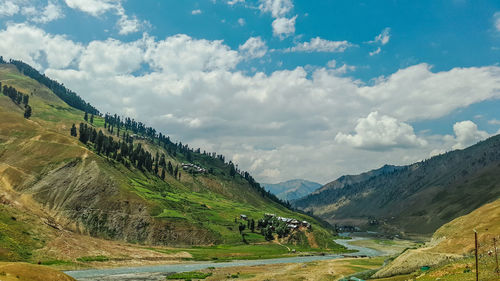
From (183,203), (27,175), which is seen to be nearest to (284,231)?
(183,203)

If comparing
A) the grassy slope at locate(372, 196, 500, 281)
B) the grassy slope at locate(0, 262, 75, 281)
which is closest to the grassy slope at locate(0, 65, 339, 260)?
the grassy slope at locate(0, 262, 75, 281)

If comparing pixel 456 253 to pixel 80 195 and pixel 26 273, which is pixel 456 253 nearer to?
pixel 26 273

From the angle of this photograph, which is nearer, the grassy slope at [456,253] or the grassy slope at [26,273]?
the grassy slope at [26,273]

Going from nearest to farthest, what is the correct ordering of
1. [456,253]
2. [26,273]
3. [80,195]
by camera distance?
[26,273], [456,253], [80,195]

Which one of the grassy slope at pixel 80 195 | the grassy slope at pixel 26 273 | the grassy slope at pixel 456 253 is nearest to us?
the grassy slope at pixel 26 273

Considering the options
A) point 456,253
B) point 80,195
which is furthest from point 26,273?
point 80,195

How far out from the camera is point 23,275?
38.4 metres

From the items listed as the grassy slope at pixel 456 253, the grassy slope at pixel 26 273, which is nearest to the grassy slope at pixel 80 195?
the grassy slope at pixel 26 273

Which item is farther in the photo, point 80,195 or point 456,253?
point 80,195

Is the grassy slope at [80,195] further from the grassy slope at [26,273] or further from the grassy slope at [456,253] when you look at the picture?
the grassy slope at [456,253]

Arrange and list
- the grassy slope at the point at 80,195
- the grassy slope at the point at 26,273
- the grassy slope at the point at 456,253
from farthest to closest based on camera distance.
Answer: the grassy slope at the point at 80,195
the grassy slope at the point at 456,253
the grassy slope at the point at 26,273

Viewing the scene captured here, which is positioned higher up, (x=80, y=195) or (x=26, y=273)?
(x=80, y=195)

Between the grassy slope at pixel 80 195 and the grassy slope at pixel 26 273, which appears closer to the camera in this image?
the grassy slope at pixel 26 273

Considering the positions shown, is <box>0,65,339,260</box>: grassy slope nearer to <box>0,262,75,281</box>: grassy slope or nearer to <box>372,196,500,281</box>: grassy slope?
<box>0,262,75,281</box>: grassy slope
